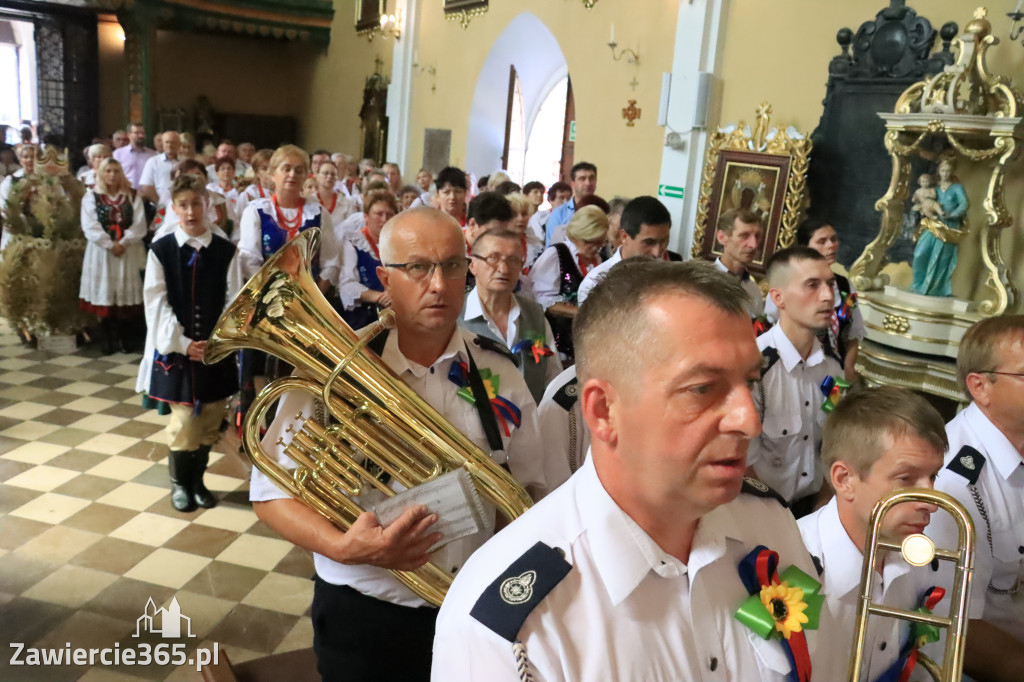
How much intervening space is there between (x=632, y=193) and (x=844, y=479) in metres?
7.43

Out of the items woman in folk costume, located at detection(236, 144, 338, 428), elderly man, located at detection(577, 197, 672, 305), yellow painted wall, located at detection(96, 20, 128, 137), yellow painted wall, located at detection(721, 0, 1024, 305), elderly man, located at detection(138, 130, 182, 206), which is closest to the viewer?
elderly man, located at detection(577, 197, 672, 305)

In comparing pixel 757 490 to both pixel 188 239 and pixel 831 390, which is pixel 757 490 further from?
pixel 188 239

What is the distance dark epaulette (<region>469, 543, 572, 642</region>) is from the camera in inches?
43.5

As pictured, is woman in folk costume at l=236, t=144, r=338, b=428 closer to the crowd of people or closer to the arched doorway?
the crowd of people

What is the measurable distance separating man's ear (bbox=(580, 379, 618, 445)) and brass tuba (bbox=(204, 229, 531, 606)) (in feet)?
2.11

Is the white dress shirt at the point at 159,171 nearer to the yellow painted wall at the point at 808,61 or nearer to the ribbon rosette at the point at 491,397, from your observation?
the yellow painted wall at the point at 808,61

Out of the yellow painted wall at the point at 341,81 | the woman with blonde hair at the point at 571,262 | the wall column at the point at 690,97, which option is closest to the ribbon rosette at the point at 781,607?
the woman with blonde hair at the point at 571,262

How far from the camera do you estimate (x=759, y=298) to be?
458 centimetres

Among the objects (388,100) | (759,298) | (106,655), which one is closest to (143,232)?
(106,655)

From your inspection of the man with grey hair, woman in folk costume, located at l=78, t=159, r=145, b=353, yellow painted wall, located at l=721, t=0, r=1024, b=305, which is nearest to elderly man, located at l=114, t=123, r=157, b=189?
woman in folk costume, located at l=78, t=159, r=145, b=353

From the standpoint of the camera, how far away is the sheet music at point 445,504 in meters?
1.76

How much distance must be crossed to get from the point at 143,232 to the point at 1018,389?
266 inches

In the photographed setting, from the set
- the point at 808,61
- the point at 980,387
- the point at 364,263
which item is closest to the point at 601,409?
the point at 980,387

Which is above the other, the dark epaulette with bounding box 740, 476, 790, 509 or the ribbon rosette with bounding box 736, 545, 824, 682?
the dark epaulette with bounding box 740, 476, 790, 509
